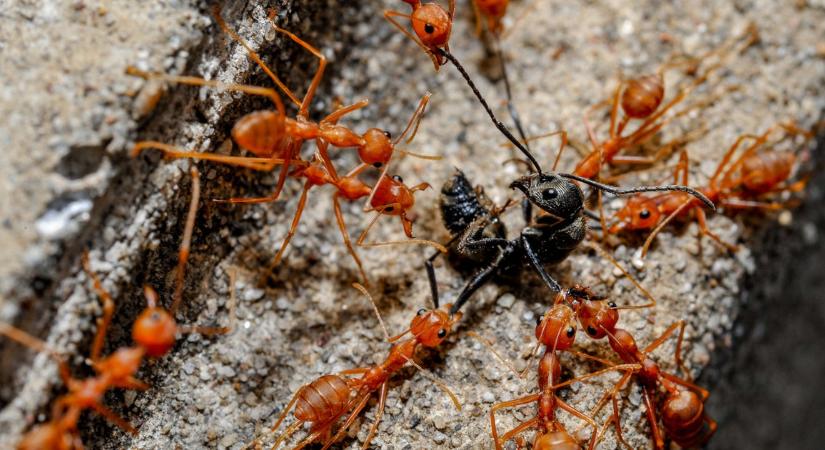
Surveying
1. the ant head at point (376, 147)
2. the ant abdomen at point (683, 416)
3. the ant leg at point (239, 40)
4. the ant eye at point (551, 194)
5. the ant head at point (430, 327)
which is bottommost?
the ant abdomen at point (683, 416)

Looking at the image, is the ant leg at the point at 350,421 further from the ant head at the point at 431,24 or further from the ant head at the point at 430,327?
the ant head at the point at 431,24

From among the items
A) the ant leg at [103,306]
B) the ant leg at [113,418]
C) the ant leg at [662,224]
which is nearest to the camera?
the ant leg at [103,306]

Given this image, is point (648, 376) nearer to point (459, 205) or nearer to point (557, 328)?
point (557, 328)

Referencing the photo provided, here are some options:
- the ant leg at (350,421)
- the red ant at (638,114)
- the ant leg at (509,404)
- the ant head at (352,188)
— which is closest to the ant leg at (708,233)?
the red ant at (638,114)

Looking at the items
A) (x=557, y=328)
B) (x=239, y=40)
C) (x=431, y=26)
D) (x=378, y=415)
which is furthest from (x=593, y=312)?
(x=239, y=40)

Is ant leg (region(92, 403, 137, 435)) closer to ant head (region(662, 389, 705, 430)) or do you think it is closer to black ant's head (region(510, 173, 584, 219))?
black ant's head (region(510, 173, 584, 219))
